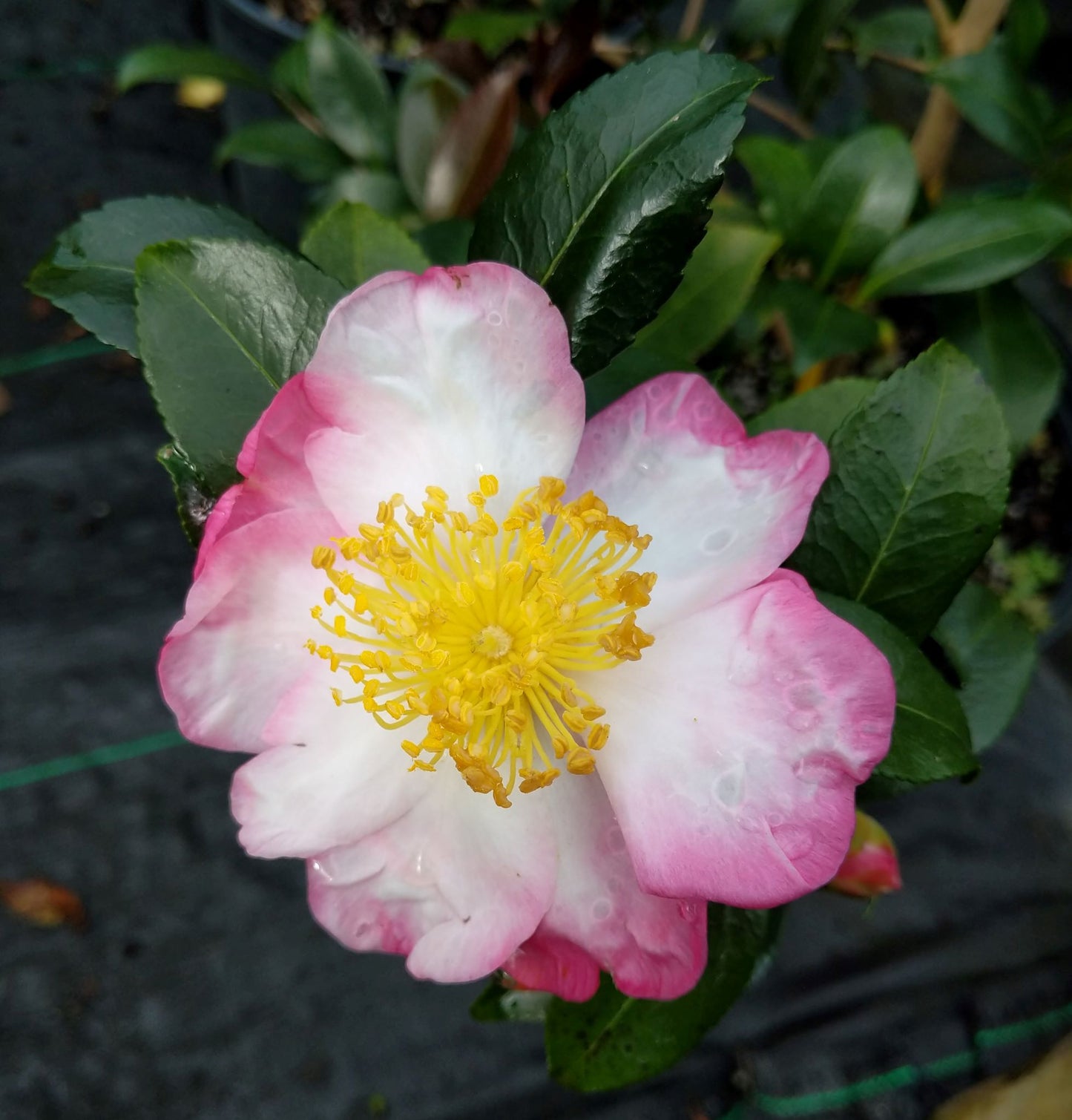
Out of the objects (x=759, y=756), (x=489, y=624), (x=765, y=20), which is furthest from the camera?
(x=765, y=20)

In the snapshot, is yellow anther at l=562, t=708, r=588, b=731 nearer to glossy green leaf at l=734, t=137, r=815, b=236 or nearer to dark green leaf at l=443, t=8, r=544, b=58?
glossy green leaf at l=734, t=137, r=815, b=236

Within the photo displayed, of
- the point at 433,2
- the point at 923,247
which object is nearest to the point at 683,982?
the point at 923,247

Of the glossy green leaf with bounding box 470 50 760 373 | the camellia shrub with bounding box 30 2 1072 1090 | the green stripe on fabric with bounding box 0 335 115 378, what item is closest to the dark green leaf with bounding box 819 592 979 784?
the camellia shrub with bounding box 30 2 1072 1090

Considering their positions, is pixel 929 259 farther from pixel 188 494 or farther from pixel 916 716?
pixel 188 494

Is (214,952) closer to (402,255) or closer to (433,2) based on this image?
(402,255)

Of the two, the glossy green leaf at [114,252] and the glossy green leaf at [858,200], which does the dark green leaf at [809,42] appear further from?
the glossy green leaf at [114,252]

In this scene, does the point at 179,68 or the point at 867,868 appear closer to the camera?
the point at 867,868

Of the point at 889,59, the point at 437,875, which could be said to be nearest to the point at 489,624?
the point at 437,875
